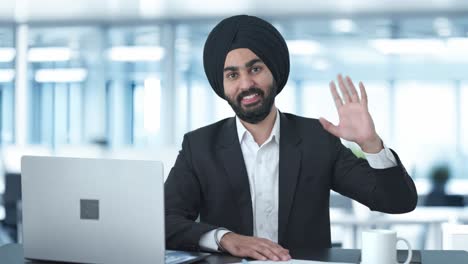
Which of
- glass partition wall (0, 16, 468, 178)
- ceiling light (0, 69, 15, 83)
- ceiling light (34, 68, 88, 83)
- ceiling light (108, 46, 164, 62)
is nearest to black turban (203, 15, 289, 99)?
glass partition wall (0, 16, 468, 178)

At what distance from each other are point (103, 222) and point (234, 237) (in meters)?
0.41

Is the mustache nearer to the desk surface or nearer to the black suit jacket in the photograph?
the black suit jacket

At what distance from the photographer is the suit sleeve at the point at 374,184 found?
2.33 m

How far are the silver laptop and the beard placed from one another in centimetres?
60

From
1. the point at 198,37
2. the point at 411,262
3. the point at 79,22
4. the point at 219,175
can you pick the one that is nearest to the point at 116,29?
the point at 79,22

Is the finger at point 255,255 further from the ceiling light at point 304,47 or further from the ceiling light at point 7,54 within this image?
the ceiling light at point 7,54

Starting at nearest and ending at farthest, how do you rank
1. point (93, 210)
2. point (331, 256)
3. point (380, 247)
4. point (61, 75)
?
1. point (380, 247)
2. point (93, 210)
3. point (331, 256)
4. point (61, 75)

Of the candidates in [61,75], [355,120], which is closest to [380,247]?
[355,120]

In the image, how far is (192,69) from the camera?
875 cm

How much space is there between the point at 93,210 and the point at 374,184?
0.94 meters

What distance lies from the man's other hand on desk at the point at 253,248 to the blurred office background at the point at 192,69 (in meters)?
5.77

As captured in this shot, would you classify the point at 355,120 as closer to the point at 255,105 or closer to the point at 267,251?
the point at 255,105

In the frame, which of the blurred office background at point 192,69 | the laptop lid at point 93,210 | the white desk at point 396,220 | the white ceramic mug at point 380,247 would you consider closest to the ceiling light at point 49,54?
the blurred office background at point 192,69

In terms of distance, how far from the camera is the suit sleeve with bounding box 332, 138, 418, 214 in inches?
91.8
